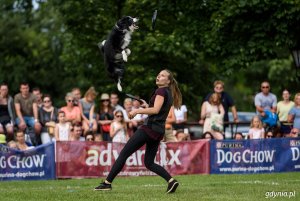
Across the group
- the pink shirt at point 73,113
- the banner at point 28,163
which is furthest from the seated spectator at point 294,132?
the banner at point 28,163

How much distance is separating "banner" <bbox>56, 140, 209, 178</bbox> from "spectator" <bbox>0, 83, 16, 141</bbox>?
1.82m

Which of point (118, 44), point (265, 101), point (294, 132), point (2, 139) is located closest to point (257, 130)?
point (294, 132)

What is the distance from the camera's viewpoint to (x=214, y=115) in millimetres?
18953

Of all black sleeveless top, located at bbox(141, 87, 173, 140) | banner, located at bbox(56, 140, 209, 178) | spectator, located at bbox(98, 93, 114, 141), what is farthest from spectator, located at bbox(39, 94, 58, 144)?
black sleeveless top, located at bbox(141, 87, 173, 140)

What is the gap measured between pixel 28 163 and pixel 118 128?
2.55 meters

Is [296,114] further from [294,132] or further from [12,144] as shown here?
[12,144]

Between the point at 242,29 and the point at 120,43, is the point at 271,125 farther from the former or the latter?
the point at 120,43

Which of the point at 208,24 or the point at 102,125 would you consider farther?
the point at 208,24

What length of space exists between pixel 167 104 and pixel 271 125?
7.64 metres

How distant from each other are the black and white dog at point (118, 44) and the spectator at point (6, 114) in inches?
241

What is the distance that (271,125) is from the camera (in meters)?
19.3

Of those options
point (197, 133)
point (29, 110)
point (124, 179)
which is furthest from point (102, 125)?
point (197, 133)

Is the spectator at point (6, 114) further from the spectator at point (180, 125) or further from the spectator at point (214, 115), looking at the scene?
the spectator at point (214, 115)

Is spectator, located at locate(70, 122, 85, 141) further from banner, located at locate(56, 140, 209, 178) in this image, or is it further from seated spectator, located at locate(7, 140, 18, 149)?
seated spectator, located at locate(7, 140, 18, 149)
